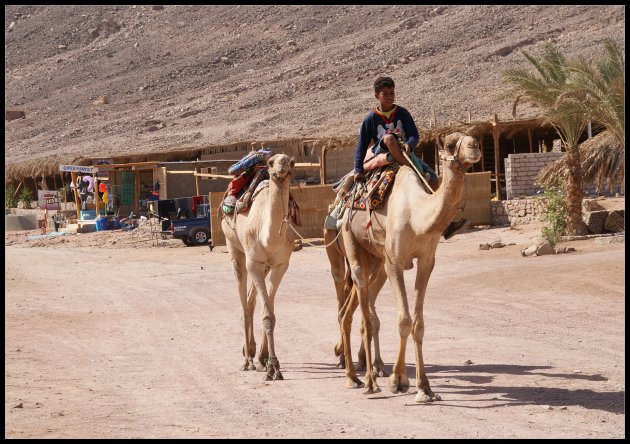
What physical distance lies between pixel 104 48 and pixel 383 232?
299 feet

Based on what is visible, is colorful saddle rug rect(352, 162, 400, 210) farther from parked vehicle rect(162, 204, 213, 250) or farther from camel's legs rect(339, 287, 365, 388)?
parked vehicle rect(162, 204, 213, 250)

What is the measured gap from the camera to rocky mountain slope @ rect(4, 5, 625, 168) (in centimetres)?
6738

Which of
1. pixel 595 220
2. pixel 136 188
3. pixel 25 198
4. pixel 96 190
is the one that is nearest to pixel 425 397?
pixel 595 220

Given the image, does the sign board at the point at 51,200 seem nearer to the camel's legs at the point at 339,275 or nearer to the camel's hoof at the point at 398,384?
the camel's legs at the point at 339,275

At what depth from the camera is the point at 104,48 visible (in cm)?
9831

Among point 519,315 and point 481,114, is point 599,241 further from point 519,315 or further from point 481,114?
point 481,114

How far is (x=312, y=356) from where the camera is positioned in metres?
12.9

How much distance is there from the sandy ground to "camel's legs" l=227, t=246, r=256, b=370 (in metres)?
0.23

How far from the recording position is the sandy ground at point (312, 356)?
893 centimetres

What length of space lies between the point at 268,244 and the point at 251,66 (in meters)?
75.2

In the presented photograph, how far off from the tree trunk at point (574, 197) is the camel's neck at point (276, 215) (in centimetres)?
1526

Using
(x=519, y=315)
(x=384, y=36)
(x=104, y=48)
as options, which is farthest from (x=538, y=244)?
(x=104, y=48)

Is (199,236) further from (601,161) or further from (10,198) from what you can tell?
(10,198)

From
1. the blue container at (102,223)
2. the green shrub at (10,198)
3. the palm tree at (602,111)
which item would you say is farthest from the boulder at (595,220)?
the green shrub at (10,198)
